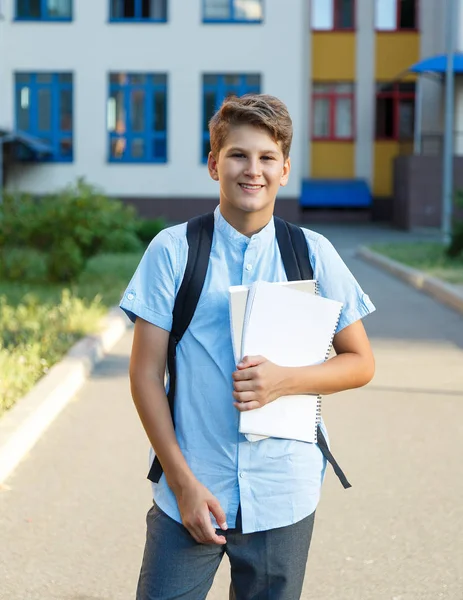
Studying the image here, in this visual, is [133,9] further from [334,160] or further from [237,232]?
[237,232]

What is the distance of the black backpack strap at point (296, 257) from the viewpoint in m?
2.98

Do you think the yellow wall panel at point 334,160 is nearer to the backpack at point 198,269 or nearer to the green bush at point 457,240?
the green bush at point 457,240

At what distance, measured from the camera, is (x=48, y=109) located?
123 ft

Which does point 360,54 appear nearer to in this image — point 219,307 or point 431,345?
point 431,345

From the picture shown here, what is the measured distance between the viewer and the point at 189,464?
2.88 metres

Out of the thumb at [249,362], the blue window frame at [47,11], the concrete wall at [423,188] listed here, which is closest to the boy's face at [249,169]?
the thumb at [249,362]

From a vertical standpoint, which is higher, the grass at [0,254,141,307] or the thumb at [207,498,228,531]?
the thumb at [207,498,228,531]

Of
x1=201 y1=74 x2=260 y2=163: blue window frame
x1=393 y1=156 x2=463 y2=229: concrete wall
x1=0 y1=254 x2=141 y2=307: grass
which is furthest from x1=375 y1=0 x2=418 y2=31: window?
x1=0 y1=254 x2=141 y2=307: grass

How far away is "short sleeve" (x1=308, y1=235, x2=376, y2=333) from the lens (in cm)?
301

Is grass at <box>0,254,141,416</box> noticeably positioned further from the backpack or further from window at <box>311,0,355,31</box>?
window at <box>311,0,355,31</box>

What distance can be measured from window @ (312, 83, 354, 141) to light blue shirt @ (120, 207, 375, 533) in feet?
129

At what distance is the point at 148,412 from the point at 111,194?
1373 inches

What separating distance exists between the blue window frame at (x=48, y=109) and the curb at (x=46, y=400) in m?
26.5

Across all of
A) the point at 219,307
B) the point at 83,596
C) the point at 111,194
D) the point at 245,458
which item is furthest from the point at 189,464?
the point at 111,194
